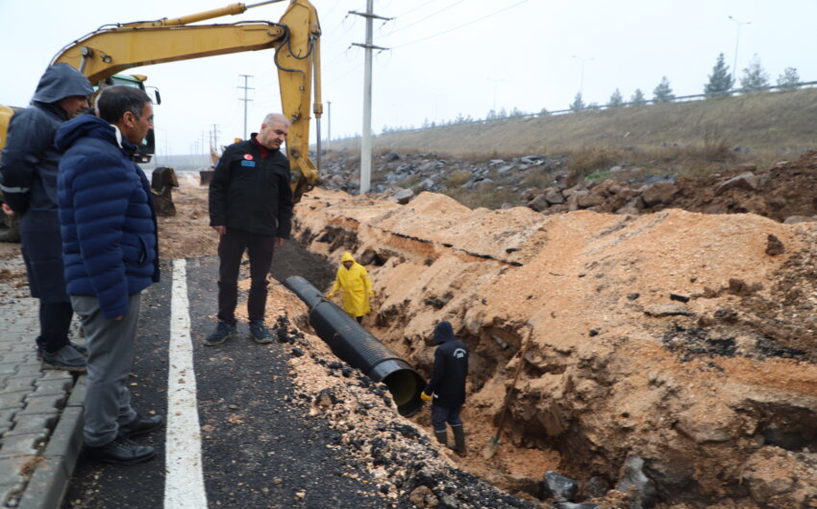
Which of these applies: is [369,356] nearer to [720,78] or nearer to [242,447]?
[242,447]

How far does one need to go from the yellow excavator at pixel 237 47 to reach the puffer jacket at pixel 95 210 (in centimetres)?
609

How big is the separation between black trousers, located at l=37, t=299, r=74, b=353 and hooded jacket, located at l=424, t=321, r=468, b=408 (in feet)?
11.3

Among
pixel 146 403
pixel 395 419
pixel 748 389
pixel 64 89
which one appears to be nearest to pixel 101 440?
pixel 146 403

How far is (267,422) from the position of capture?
3535 mm

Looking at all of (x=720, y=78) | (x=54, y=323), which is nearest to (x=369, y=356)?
(x=54, y=323)

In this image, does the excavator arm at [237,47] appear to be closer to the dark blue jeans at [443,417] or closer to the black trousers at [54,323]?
the dark blue jeans at [443,417]

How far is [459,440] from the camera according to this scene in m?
5.74

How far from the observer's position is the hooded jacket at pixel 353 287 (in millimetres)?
8492

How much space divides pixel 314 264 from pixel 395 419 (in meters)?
8.68

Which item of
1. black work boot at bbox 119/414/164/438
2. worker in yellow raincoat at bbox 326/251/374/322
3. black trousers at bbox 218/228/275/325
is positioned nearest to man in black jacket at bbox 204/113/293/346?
black trousers at bbox 218/228/275/325

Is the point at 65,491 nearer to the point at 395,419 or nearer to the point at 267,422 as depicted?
the point at 267,422

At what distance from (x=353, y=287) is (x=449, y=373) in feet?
10.9

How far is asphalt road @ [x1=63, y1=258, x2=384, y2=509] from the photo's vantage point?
2.74 meters

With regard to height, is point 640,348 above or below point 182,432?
above
